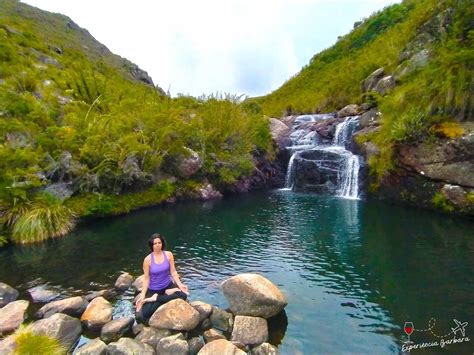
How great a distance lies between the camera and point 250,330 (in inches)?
471

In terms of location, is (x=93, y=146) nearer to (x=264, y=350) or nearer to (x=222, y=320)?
(x=222, y=320)

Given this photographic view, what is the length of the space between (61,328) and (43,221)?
48.2ft

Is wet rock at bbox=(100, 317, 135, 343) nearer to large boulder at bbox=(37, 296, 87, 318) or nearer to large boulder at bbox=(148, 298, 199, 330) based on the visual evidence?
large boulder at bbox=(148, 298, 199, 330)

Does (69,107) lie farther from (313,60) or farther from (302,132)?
(313,60)

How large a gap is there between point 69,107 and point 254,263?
80.1 ft

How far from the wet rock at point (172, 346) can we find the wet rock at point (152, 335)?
0.43 m

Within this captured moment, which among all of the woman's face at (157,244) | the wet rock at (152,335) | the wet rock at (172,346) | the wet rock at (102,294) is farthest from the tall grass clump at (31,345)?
the wet rock at (102,294)

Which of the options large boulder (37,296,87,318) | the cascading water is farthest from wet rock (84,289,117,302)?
the cascading water

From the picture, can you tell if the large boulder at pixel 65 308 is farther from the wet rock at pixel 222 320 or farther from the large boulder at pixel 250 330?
the large boulder at pixel 250 330

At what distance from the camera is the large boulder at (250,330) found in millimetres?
11727

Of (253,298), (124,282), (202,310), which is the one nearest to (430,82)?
(253,298)

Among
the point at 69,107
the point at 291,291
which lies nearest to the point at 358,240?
the point at 291,291

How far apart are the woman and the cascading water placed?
3072cm

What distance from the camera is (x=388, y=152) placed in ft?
116
